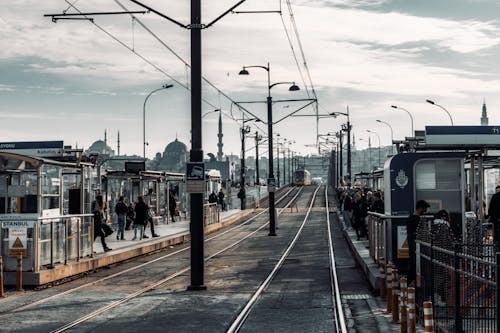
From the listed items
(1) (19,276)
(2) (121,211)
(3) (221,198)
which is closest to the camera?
(1) (19,276)

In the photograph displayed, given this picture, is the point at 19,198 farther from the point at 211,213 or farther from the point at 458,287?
the point at 211,213

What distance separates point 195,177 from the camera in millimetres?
16906

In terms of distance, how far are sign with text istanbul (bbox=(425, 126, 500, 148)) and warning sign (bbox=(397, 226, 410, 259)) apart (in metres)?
3.00

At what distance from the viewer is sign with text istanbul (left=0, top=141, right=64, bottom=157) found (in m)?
21.7

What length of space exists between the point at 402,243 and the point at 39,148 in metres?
11.1

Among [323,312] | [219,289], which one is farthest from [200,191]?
[323,312]

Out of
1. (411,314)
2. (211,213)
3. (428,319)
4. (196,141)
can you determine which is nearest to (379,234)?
(196,141)

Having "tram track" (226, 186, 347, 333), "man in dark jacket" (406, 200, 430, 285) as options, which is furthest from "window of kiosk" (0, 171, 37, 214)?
"man in dark jacket" (406, 200, 430, 285)

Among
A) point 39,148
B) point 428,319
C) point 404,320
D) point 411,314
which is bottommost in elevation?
point 404,320

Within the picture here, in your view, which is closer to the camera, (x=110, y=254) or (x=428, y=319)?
(x=428, y=319)

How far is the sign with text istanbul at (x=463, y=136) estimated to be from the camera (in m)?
18.6

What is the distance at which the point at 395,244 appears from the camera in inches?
646

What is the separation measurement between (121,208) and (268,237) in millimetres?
9318

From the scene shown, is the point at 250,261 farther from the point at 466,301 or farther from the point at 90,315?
the point at 466,301
